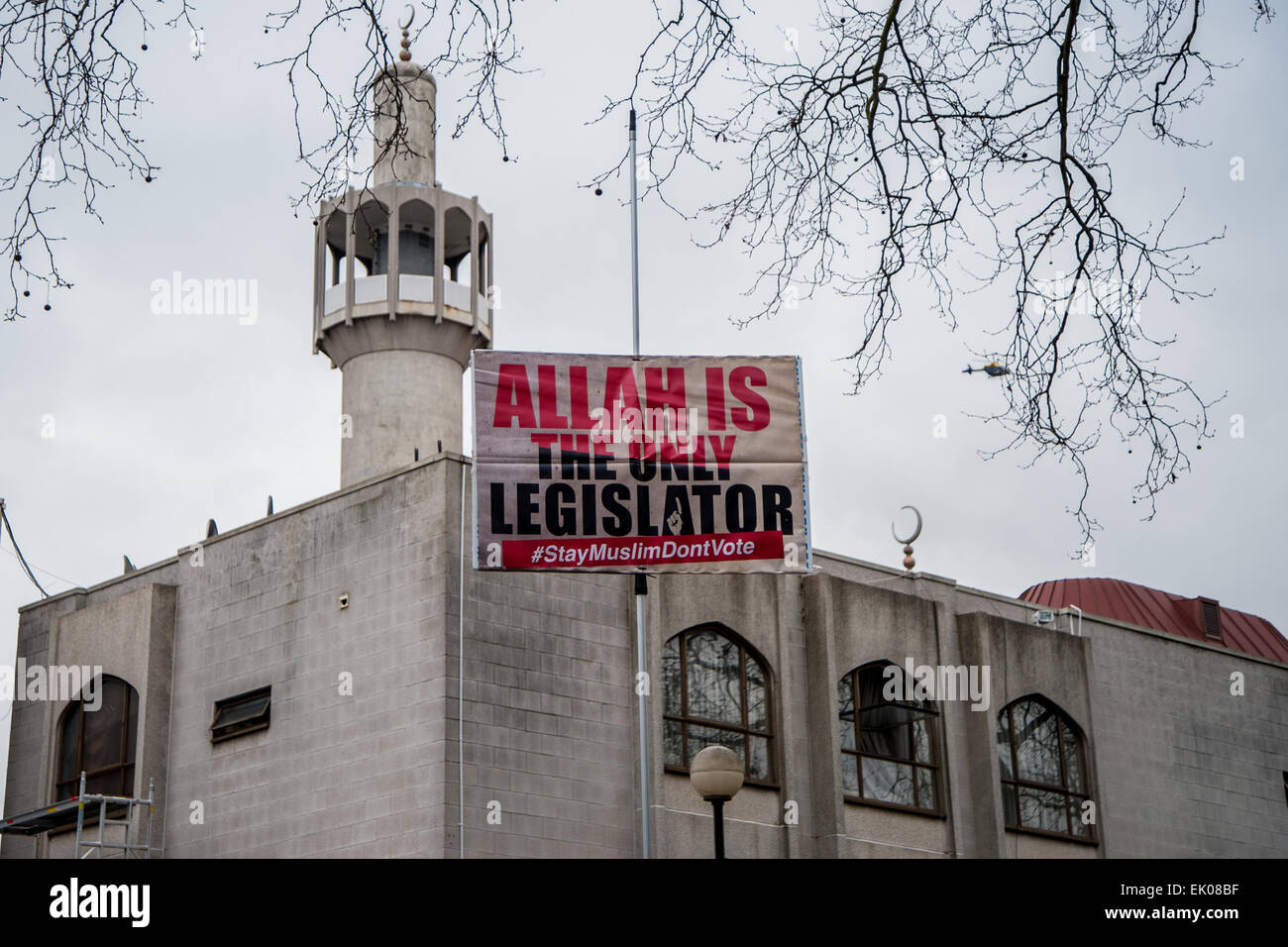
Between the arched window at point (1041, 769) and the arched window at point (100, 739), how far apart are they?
581 inches

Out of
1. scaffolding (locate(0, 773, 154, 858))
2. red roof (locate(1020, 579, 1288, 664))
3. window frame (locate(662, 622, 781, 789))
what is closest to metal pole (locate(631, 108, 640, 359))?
window frame (locate(662, 622, 781, 789))

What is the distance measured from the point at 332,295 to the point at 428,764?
694 inches

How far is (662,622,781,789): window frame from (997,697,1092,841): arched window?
16.0ft

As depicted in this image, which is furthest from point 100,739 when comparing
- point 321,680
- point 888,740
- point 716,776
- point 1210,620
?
point 1210,620

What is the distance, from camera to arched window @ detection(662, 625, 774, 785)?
26297 millimetres

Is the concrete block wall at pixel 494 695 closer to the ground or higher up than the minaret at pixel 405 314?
closer to the ground

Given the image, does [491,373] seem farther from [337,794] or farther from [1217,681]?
[1217,681]

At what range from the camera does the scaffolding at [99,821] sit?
2591 centimetres

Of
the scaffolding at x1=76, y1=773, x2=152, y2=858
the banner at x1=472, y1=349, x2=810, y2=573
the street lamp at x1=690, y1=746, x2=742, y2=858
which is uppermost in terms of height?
the banner at x1=472, y1=349, x2=810, y2=573

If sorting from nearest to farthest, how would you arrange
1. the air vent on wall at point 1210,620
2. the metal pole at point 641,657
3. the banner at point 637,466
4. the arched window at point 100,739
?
the banner at point 637,466
the metal pole at point 641,657
the arched window at point 100,739
the air vent on wall at point 1210,620

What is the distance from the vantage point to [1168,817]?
3253cm

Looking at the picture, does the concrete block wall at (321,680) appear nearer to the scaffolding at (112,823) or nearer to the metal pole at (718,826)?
the scaffolding at (112,823)

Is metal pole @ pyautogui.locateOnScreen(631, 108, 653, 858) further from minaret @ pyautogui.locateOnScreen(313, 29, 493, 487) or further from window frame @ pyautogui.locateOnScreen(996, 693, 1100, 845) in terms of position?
minaret @ pyautogui.locateOnScreen(313, 29, 493, 487)

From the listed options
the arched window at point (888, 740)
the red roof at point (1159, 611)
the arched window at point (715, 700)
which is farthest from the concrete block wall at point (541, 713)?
the red roof at point (1159, 611)
